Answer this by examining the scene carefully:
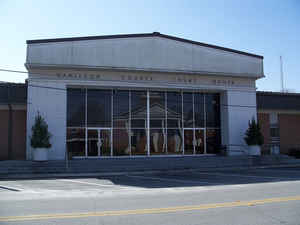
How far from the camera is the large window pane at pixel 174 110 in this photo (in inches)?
957

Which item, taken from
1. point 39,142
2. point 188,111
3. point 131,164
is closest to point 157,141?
point 188,111

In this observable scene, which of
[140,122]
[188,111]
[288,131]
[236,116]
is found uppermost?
[188,111]

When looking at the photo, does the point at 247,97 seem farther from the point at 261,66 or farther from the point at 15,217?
the point at 15,217

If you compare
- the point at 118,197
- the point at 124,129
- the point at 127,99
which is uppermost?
the point at 127,99

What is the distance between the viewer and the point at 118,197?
10180 mm

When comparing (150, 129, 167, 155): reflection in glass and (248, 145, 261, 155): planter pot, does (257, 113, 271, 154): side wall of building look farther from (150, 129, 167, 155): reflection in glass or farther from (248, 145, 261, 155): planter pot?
(150, 129, 167, 155): reflection in glass

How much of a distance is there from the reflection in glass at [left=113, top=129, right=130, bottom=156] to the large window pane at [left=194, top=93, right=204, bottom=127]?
20.0ft

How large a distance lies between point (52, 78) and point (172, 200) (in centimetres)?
1512

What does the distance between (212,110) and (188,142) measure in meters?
3.56

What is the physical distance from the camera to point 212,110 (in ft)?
84.6

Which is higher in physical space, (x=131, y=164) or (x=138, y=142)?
(x=138, y=142)

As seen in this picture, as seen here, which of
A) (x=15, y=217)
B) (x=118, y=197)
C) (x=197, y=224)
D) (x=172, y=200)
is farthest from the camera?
(x=118, y=197)

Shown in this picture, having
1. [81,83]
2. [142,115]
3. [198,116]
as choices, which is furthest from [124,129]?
[198,116]

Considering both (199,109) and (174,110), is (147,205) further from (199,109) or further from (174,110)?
(199,109)
